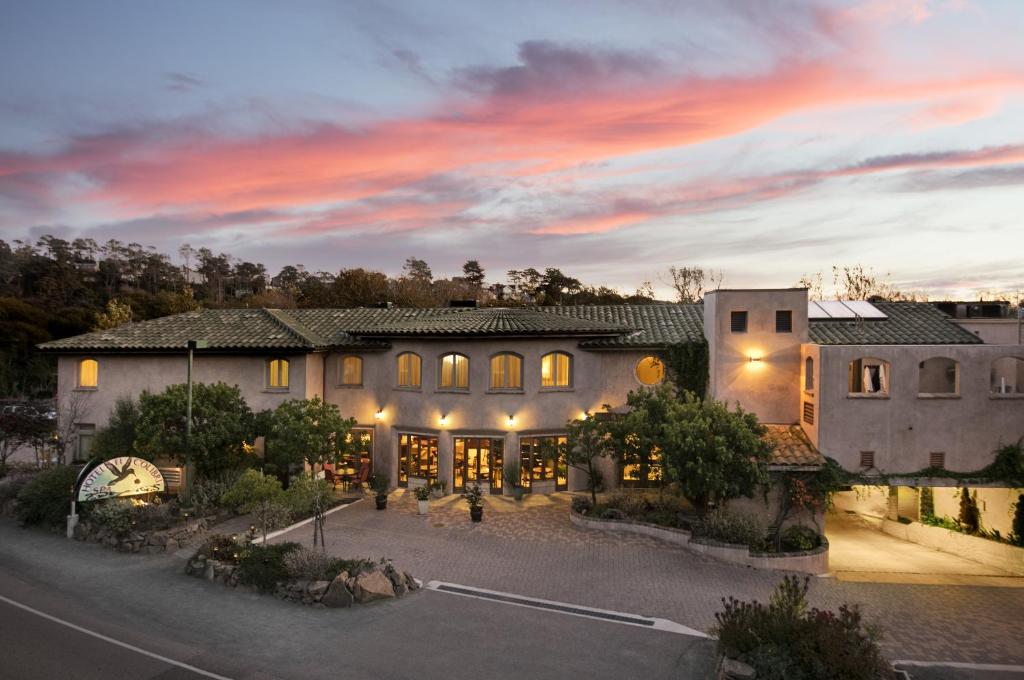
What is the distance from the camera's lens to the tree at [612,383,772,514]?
18.3 m

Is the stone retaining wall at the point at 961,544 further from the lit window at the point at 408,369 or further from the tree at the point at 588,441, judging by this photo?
the lit window at the point at 408,369

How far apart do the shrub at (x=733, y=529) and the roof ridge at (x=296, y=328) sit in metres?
15.9

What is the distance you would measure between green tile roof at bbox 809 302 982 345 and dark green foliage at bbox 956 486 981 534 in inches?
213

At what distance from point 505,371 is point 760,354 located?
9.76 metres

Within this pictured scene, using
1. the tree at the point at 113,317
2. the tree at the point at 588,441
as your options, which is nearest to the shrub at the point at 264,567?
the tree at the point at 588,441

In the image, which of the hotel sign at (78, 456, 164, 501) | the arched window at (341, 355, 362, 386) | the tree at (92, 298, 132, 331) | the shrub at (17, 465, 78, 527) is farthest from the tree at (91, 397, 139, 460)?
the tree at (92, 298, 132, 331)

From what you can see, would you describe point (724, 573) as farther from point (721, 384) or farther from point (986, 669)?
point (721, 384)

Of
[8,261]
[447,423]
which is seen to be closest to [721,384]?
[447,423]

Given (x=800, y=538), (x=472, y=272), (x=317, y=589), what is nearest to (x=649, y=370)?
(x=800, y=538)

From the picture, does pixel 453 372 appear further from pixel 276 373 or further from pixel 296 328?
pixel 276 373

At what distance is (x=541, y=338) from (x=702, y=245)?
84.6ft

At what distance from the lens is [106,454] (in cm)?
2378

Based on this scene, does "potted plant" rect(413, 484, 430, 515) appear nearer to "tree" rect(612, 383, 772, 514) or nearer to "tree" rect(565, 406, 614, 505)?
"tree" rect(565, 406, 614, 505)

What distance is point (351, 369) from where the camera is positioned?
27078mm
